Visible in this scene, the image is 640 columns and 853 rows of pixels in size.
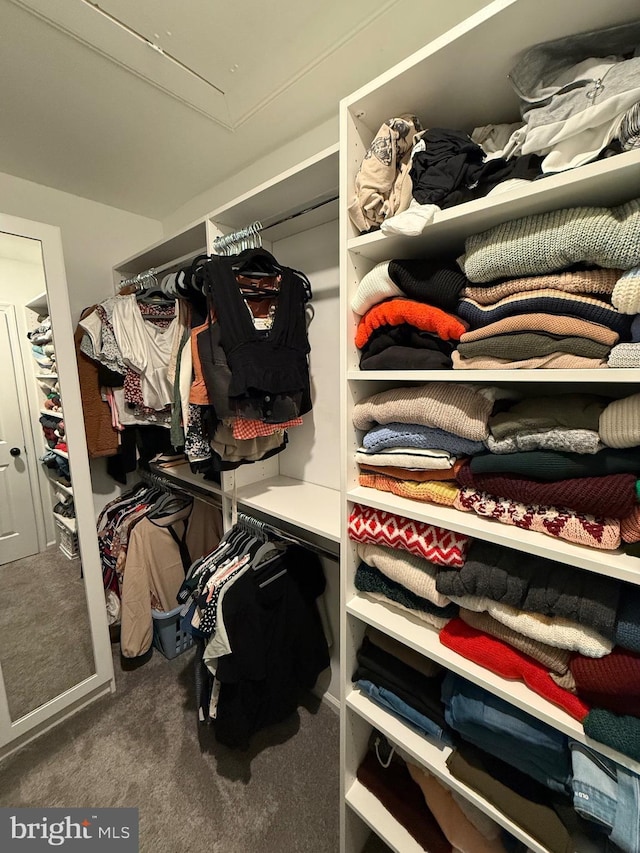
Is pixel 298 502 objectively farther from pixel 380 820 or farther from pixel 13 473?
pixel 13 473

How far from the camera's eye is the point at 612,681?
56cm

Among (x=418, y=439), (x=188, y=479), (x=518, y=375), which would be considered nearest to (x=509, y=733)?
(x=418, y=439)

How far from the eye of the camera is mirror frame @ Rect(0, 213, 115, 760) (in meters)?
1.29

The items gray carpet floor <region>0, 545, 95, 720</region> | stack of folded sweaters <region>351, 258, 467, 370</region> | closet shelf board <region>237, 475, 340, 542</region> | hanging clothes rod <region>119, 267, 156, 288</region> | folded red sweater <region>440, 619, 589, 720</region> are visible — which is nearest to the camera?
folded red sweater <region>440, 619, 589, 720</region>

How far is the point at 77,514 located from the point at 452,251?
1768 mm

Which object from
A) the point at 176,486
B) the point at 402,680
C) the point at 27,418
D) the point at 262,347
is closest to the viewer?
the point at 402,680

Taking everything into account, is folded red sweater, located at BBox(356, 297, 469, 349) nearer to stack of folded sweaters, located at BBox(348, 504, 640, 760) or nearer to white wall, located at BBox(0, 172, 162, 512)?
stack of folded sweaters, located at BBox(348, 504, 640, 760)

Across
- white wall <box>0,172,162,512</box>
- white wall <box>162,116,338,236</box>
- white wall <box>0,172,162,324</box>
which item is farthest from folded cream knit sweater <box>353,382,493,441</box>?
white wall <box>0,172,162,512</box>

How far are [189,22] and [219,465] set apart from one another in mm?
1305

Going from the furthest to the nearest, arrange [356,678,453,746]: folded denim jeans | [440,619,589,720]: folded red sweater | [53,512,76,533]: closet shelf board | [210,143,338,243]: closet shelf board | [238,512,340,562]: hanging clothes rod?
[53,512,76,533]: closet shelf board → [238,512,340,562]: hanging clothes rod → [210,143,338,243]: closet shelf board → [356,678,453,746]: folded denim jeans → [440,619,589,720]: folded red sweater

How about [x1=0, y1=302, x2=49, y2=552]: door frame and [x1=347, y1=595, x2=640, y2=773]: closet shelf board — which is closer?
[x1=347, y1=595, x2=640, y2=773]: closet shelf board

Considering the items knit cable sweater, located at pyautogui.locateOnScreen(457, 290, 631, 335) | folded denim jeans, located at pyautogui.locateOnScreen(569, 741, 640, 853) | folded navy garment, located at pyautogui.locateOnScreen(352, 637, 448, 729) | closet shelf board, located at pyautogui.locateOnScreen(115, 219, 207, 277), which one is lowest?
folded navy garment, located at pyautogui.locateOnScreen(352, 637, 448, 729)

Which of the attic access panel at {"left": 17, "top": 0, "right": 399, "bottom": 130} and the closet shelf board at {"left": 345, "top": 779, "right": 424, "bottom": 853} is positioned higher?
the attic access panel at {"left": 17, "top": 0, "right": 399, "bottom": 130}

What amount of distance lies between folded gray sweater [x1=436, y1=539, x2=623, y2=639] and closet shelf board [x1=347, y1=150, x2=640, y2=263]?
69 cm
